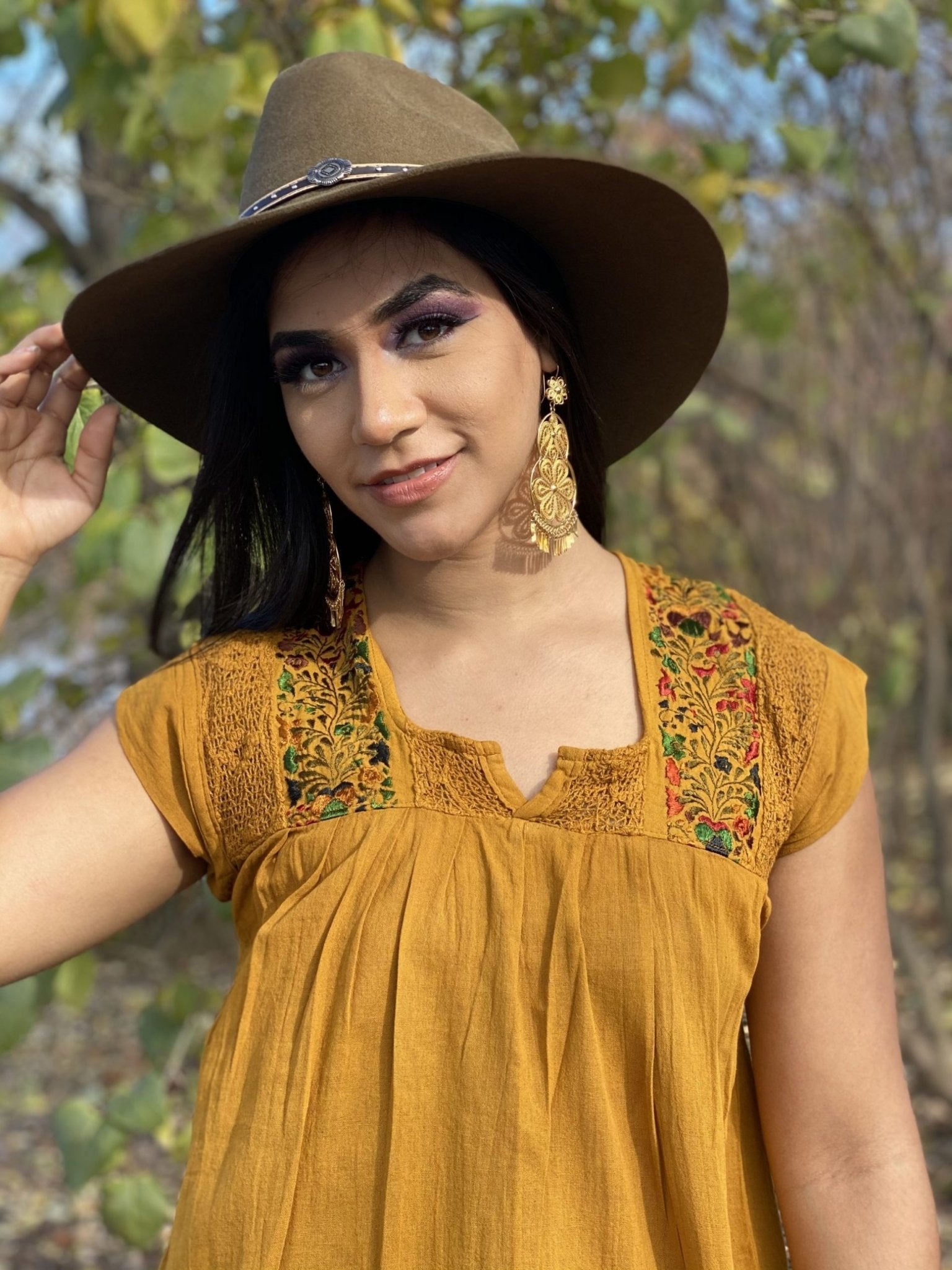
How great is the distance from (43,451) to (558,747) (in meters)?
0.70

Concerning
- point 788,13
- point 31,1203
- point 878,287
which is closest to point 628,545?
point 878,287

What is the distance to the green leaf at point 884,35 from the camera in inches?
75.5

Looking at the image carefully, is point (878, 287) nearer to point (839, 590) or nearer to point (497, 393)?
point (839, 590)

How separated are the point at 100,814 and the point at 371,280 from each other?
24.5 inches

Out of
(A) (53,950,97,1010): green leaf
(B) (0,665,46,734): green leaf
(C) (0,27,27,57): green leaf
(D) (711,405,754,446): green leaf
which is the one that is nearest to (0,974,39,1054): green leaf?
(A) (53,950,97,1010): green leaf

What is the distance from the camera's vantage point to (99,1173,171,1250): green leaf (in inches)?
87.1

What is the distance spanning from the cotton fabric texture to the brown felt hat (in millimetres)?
380

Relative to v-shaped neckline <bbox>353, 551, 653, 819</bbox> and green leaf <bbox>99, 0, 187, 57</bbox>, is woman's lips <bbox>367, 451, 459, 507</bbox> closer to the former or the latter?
v-shaped neckline <bbox>353, 551, 653, 819</bbox>

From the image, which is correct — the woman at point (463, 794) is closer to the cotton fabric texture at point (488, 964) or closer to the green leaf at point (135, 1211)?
the cotton fabric texture at point (488, 964)

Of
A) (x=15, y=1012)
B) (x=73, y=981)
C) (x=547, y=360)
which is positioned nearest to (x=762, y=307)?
(x=547, y=360)

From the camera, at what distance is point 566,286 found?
1.64m

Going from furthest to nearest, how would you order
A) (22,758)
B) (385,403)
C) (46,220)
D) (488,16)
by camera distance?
1. (46,220)
2. (488,16)
3. (22,758)
4. (385,403)

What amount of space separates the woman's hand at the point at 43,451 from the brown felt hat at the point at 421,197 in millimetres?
45

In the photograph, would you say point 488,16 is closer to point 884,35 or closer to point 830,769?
point 884,35
